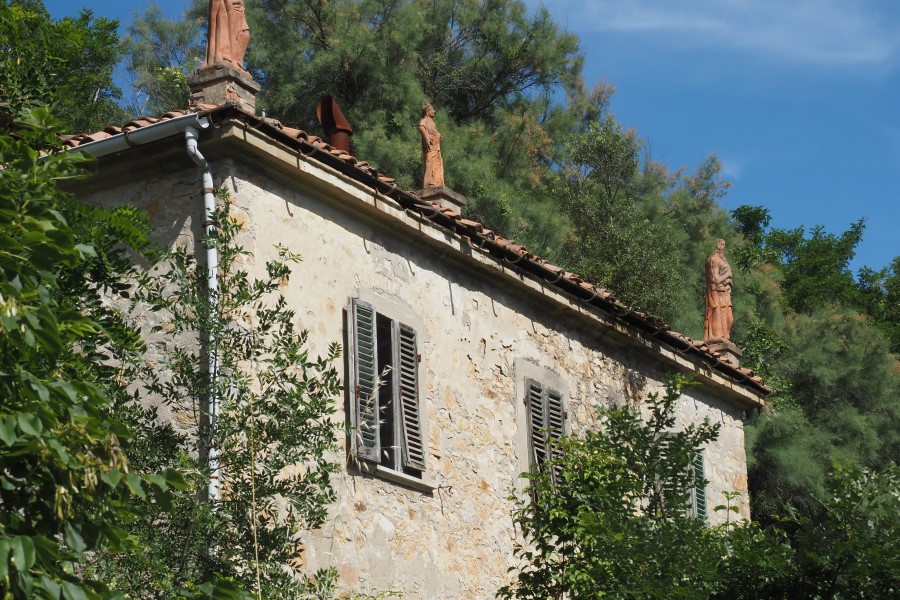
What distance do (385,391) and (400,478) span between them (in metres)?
0.73

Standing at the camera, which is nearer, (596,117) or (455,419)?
(455,419)

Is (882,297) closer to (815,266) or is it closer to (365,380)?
(815,266)

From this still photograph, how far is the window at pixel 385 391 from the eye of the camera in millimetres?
10969

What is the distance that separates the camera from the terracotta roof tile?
414 inches

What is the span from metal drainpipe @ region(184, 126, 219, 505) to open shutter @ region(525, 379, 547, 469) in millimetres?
4100

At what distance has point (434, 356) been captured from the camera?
39.9ft

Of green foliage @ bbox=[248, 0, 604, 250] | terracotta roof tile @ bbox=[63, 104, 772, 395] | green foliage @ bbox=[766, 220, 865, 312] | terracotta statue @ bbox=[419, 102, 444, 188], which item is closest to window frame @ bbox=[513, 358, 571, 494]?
terracotta roof tile @ bbox=[63, 104, 772, 395]

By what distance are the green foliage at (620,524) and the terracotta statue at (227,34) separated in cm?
411

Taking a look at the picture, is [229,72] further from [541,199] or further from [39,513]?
[541,199]

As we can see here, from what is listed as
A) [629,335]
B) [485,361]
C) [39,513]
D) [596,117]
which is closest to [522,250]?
[485,361]

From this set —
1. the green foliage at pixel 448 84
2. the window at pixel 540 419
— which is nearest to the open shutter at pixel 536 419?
the window at pixel 540 419

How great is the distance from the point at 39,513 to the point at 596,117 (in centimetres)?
2572

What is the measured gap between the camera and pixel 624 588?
10008 mm

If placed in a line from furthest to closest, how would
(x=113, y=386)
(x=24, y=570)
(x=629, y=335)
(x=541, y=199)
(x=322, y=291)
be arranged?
(x=541, y=199) < (x=629, y=335) < (x=322, y=291) < (x=113, y=386) < (x=24, y=570)
